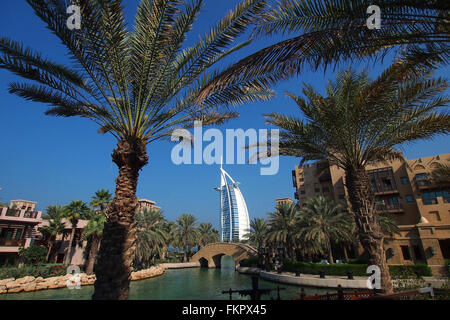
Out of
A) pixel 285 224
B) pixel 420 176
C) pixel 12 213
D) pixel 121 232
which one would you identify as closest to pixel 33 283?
pixel 12 213

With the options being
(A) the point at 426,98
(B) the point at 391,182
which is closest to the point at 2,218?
(A) the point at 426,98

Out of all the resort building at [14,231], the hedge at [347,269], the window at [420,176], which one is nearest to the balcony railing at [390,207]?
the window at [420,176]

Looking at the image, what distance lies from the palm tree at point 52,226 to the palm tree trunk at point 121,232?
1147 inches

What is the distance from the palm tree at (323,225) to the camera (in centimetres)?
2475

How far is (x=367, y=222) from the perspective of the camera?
27.3 feet

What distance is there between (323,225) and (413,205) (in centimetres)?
1437

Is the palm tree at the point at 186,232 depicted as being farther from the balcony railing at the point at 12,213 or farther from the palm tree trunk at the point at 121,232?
the palm tree trunk at the point at 121,232

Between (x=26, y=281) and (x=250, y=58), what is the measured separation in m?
24.6

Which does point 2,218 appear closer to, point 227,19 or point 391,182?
point 227,19

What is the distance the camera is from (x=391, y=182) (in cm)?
3241

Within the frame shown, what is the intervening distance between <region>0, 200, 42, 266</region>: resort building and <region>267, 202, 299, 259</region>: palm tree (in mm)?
28218

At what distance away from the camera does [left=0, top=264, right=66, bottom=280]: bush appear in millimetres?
19828

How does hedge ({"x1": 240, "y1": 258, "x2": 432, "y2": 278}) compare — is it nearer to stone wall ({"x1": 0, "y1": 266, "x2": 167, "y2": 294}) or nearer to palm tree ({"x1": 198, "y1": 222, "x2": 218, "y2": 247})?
stone wall ({"x1": 0, "y1": 266, "x2": 167, "y2": 294})

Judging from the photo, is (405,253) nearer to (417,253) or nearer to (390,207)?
(417,253)
